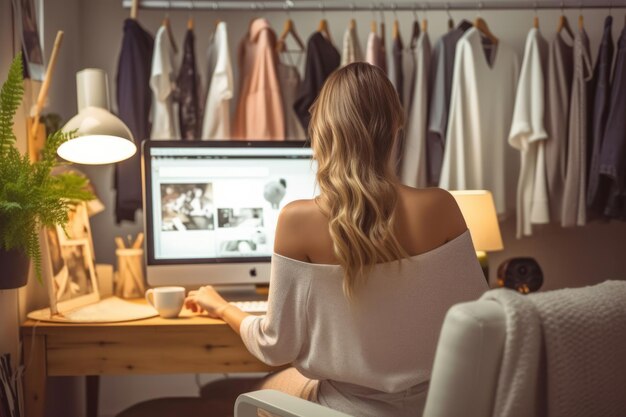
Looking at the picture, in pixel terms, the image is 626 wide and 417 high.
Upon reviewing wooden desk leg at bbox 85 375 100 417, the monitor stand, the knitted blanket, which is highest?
the knitted blanket

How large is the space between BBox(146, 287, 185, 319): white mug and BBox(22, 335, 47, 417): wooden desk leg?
0.28m

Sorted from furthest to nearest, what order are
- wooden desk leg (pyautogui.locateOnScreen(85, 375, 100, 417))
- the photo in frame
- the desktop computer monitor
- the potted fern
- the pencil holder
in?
1. wooden desk leg (pyautogui.locateOnScreen(85, 375, 100, 417))
2. the pencil holder
3. the desktop computer monitor
4. the photo in frame
5. the potted fern

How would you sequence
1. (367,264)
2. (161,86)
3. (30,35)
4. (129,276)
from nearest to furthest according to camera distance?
(367,264)
(30,35)
(129,276)
(161,86)

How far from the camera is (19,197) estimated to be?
4.80 feet

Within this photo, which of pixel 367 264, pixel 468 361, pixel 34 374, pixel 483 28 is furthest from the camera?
pixel 483 28

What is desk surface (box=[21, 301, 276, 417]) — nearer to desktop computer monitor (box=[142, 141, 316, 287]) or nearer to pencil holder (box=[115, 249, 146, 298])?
desktop computer monitor (box=[142, 141, 316, 287])

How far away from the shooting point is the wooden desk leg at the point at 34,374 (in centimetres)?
167

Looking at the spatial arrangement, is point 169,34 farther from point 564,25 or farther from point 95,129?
point 564,25

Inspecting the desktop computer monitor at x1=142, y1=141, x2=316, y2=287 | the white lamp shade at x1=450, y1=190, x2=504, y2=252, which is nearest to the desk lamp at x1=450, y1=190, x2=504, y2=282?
the white lamp shade at x1=450, y1=190, x2=504, y2=252

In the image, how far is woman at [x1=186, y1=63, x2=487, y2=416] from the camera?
1.28m

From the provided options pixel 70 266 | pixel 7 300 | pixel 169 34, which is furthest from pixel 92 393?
pixel 169 34

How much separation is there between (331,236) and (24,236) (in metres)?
0.67

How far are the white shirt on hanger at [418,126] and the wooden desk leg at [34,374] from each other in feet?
5.36

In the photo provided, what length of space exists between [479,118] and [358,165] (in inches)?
65.2
